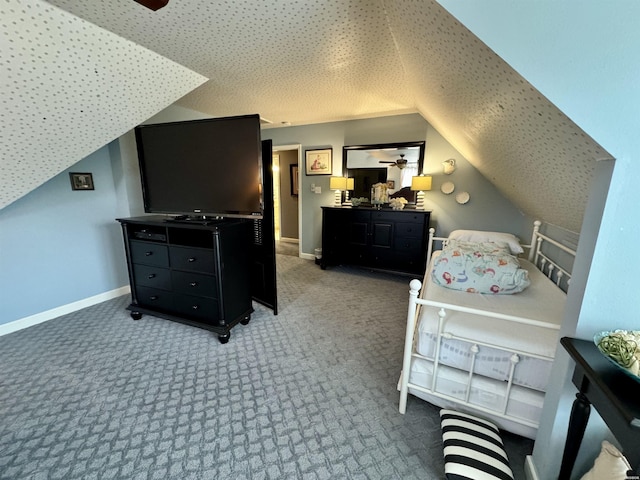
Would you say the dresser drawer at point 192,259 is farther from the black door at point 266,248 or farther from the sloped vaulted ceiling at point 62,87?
the sloped vaulted ceiling at point 62,87

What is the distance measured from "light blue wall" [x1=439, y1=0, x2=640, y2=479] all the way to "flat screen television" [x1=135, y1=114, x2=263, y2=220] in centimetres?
166

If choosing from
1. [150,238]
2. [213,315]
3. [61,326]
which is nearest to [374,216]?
[213,315]

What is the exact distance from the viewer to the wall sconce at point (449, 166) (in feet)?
10.8

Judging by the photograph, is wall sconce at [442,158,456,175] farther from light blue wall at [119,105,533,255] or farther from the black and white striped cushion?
the black and white striped cushion

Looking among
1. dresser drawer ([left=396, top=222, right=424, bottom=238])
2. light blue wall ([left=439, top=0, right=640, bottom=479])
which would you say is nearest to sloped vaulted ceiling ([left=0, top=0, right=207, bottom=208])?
light blue wall ([left=439, top=0, right=640, bottom=479])

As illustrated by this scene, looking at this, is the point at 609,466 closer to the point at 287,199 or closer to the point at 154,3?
the point at 154,3

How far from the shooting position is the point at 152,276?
95.8 inches

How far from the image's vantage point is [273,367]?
6.18ft

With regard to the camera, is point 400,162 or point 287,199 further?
point 287,199

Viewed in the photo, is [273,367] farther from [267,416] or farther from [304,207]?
[304,207]

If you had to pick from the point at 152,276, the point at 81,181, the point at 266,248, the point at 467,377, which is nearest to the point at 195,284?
the point at 152,276

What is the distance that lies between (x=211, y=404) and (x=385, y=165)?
3.41 meters

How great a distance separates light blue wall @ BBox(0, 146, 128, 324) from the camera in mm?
2285

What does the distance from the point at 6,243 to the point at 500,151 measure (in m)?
4.09
